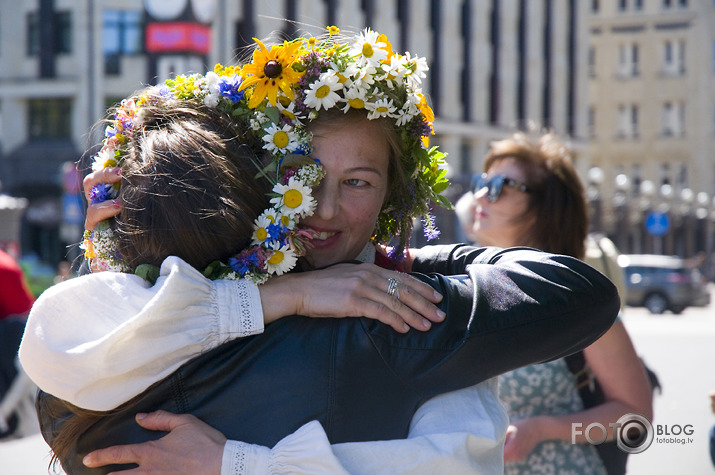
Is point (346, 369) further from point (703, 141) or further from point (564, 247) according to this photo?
point (703, 141)

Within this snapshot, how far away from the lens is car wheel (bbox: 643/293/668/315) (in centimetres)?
2616

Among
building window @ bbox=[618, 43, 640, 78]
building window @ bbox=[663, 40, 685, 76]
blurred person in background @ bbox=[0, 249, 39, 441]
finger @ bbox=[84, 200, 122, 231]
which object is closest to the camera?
finger @ bbox=[84, 200, 122, 231]

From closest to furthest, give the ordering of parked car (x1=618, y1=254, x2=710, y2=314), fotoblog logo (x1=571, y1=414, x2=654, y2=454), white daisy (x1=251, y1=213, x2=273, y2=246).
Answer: white daisy (x1=251, y1=213, x2=273, y2=246), fotoblog logo (x1=571, y1=414, x2=654, y2=454), parked car (x1=618, y1=254, x2=710, y2=314)

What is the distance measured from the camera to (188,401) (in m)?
1.89

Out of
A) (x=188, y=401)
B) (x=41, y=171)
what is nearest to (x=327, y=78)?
(x=188, y=401)

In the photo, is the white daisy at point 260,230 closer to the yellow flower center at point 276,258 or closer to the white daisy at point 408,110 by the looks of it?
the yellow flower center at point 276,258

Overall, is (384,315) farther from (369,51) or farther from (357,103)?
(369,51)

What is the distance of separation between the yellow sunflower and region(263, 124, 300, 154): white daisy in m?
0.08

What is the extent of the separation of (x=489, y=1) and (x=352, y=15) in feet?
33.9

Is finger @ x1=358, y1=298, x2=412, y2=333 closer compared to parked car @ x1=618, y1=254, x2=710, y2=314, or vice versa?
finger @ x1=358, y1=298, x2=412, y2=333

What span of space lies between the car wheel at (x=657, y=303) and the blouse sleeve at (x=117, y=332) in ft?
85.3

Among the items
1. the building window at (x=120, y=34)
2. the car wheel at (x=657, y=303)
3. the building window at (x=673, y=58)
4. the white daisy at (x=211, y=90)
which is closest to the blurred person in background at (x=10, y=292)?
the white daisy at (x=211, y=90)

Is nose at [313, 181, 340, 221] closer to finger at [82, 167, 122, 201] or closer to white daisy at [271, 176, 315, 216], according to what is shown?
white daisy at [271, 176, 315, 216]

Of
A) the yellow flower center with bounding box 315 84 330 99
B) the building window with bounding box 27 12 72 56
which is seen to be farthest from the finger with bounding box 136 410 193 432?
the building window with bounding box 27 12 72 56
